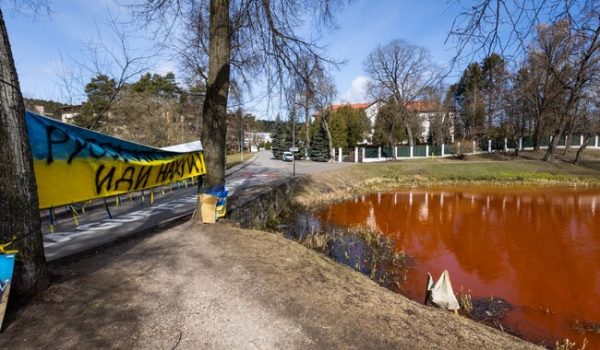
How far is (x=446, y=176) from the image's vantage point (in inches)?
1069

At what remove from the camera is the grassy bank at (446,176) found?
69.3ft

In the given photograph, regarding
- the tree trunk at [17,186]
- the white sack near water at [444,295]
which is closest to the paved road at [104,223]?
the tree trunk at [17,186]

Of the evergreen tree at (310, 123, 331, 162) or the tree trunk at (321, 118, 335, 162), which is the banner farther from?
the evergreen tree at (310, 123, 331, 162)

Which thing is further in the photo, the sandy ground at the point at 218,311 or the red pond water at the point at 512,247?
the red pond water at the point at 512,247

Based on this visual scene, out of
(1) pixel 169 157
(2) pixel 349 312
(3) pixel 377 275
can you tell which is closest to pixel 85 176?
(1) pixel 169 157

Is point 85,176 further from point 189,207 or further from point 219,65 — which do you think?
point 189,207

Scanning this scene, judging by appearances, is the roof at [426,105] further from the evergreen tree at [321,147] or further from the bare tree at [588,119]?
the bare tree at [588,119]

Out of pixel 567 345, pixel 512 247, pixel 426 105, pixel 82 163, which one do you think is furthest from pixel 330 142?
pixel 82 163

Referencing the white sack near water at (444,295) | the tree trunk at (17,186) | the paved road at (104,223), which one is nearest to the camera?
the tree trunk at (17,186)

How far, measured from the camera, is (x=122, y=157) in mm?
5219

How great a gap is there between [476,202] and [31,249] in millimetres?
19646

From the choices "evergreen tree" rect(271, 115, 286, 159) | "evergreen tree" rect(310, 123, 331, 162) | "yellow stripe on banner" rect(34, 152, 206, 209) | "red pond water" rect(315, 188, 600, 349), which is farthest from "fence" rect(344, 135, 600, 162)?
"yellow stripe on banner" rect(34, 152, 206, 209)

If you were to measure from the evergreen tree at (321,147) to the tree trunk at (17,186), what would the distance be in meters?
41.1

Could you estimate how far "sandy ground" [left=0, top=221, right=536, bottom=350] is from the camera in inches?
117
